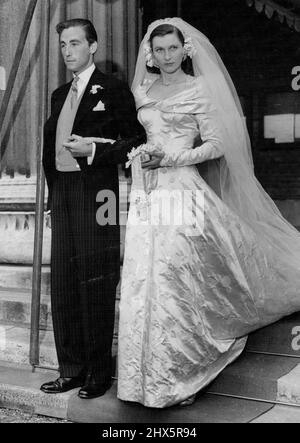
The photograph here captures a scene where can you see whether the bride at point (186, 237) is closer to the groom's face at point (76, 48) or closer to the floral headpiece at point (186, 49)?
the floral headpiece at point (186, 49)

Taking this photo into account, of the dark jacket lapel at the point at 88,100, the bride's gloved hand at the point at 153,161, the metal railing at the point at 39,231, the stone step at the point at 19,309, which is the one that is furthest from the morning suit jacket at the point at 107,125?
the stone step at the point at 19,309

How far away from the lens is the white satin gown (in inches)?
112

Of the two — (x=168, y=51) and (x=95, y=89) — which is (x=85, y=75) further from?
(x=168, y=51)

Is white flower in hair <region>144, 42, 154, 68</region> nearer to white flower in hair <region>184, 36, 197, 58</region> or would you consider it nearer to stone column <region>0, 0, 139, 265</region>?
white flower in hair <region>184, 36, 197, 58</region>

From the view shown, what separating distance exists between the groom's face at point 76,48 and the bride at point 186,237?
280 millimetres

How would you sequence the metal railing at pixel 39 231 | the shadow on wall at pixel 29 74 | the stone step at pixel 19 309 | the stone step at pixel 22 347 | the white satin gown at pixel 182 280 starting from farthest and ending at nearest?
the shadow on wall at pixel 29 74, the stone step at pixel 19 309, the stone step at pixel 22 347, the metal railing at pixel 39 231, the white satin gown at pixel 182 280

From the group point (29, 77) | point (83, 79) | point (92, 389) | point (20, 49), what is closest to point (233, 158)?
point (83, 79)

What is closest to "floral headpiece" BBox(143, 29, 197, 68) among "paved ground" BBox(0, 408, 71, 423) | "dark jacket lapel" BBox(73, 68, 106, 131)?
"dark jacket lapel" BBox(73, 68, 106, 131)

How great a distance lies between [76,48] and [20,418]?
1812 millimetres

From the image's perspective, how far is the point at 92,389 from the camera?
3104 millimetres

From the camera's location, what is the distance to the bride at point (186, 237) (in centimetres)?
287

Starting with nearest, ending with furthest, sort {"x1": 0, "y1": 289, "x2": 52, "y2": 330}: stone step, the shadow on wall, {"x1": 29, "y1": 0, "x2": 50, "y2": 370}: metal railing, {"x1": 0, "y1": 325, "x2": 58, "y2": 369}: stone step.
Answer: {"x1": 29, "y1": 0, "x2": 50, "y2": 370}: metal railing → {"x1": 0, "y1": 325, "x2": 58, "y2": 369}: stone step → {"x1": 0, "y1": 289, "x2": 52, "y2": 330}: stone step → the shadow on wall

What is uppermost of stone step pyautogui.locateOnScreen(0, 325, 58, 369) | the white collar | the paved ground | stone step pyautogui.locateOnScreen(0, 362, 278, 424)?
the white collar

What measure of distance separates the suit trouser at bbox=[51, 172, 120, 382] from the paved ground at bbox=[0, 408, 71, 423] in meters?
0.22
